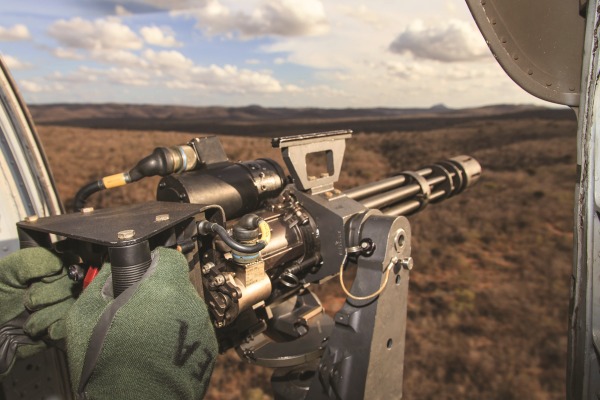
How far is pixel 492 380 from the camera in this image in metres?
5.55

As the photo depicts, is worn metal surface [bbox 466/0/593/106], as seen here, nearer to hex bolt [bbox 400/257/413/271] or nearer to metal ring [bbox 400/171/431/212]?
hex bolt [bbox 400/257/413/271]

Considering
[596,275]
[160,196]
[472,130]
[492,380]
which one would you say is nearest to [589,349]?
[596,275]

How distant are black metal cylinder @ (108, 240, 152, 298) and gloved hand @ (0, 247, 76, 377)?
2.38ft

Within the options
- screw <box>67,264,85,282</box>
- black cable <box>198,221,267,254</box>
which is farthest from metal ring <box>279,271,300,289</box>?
screw <box>67,264,85,282</box>

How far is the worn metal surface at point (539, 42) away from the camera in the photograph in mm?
2000

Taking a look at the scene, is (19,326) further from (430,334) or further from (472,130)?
(472,130)

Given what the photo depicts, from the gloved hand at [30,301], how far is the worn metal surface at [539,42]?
2.40 meters

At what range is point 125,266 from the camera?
1431mm

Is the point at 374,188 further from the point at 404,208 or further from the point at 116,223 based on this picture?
the point at 116,223

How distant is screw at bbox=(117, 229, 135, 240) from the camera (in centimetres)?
145

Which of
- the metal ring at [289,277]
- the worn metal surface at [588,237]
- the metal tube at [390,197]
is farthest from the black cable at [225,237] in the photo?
the worn metal surface at [588,237]

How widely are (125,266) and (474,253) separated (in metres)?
9.97

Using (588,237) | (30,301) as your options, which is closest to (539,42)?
(588,237)

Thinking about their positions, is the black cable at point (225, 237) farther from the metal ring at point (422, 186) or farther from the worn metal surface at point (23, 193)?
the metal ring at point (422, 186)
